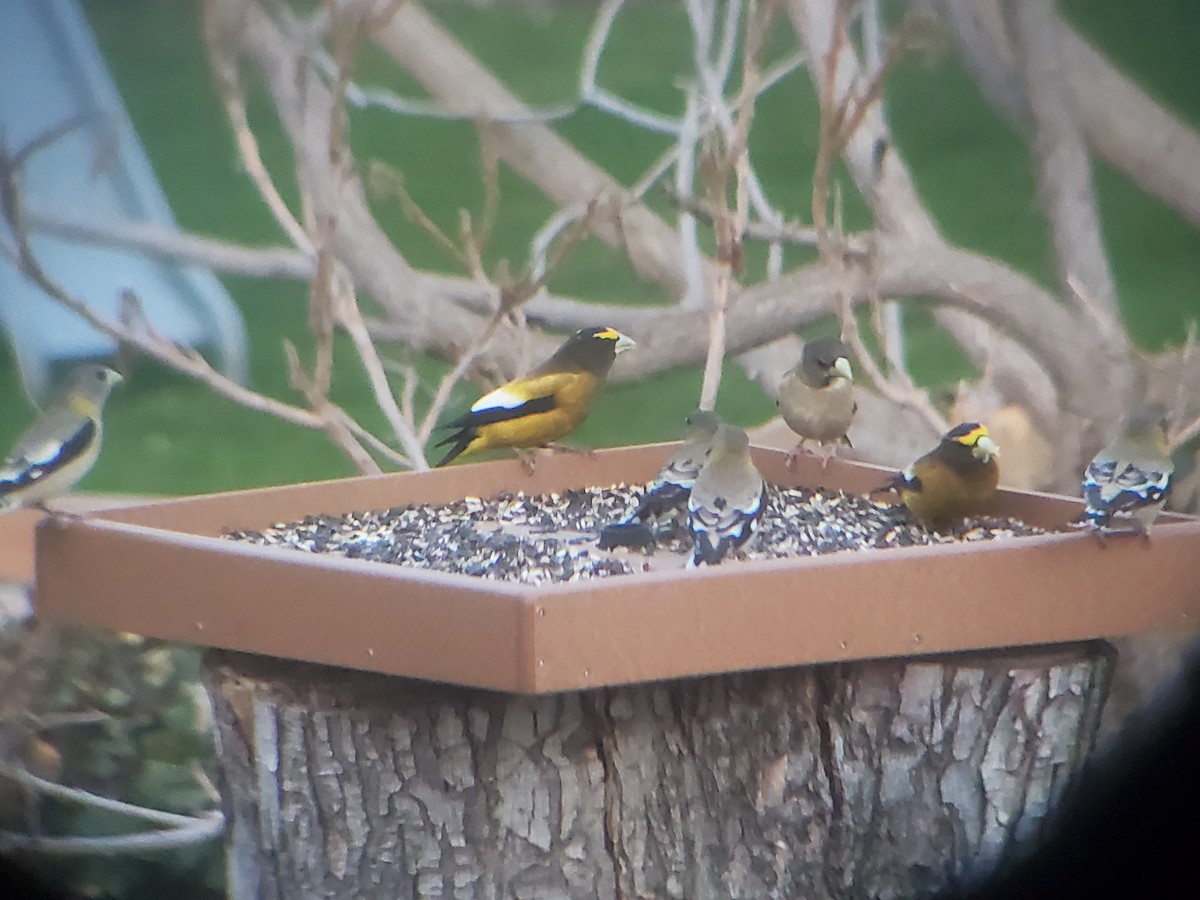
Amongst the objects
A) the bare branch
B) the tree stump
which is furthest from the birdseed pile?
the bare branch

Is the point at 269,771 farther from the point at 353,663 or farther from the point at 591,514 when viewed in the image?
the point at 591,514

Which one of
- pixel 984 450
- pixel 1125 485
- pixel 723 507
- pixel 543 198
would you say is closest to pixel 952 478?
pixel 984 450

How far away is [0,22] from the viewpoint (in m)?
2.45

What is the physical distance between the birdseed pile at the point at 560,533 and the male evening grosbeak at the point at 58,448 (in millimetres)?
202

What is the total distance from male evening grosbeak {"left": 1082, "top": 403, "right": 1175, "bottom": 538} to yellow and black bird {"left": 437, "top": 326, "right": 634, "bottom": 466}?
0.80 m

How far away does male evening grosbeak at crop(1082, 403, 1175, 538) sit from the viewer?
4.94ft

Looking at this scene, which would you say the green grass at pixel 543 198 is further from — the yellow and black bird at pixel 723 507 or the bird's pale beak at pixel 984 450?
the yellow and black bird at pixel 723 507

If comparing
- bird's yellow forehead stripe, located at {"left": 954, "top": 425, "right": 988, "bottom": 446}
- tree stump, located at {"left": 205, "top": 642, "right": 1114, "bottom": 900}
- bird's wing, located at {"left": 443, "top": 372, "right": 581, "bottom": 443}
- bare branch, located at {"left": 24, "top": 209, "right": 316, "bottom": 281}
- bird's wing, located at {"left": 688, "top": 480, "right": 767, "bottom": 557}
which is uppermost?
bare branch, located at {"left": 24, "top": 209, "right": 316, "bottom": 281}

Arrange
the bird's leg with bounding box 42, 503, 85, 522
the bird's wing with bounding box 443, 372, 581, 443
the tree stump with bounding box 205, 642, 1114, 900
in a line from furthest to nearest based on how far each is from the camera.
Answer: the bird's wing with bounding box 443, 372, 581, 443 < the bird's leg with bounding box 42, 503, 85, 522 < the tree stump with bounding box 205, 642, 1114, 900

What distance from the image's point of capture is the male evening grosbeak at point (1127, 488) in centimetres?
151

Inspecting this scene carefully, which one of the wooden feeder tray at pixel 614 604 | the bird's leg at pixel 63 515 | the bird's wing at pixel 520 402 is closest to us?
the wooden feeder tray at pixel 614 604

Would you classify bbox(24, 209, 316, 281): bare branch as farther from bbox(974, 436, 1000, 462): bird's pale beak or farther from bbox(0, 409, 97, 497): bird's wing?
bbox(974, 436, 1000, 462): bird's pale beak

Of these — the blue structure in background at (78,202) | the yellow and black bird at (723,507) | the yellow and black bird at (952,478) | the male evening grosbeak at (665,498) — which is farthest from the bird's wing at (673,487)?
the blue structure in background at (78,202)

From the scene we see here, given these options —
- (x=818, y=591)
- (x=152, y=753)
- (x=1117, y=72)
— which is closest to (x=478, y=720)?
(x=818, y=591)
